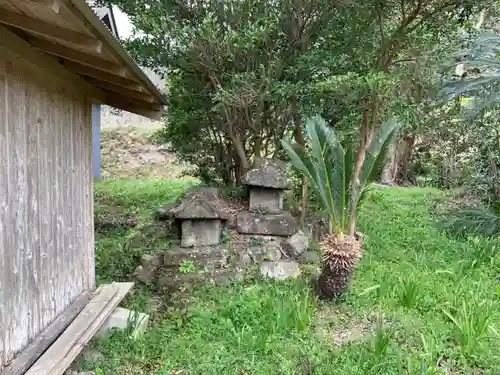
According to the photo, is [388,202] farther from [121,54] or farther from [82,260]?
[121,54]

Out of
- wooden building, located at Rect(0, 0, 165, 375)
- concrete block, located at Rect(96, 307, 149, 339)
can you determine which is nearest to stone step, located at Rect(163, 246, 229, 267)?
concrete block, located at Rect(96, 307, 149, 339)

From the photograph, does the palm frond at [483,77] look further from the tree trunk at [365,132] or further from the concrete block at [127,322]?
the concrete block at [127,322]

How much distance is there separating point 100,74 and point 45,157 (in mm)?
863

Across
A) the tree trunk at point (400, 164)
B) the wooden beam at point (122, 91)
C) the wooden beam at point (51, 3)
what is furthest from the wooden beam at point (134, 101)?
the tree trunk at point (400, 164)

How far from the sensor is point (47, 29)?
8.04 ft

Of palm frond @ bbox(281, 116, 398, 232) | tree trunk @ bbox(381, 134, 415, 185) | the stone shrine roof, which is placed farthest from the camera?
tree trunk @ bbox(381, 134, 415, 185)

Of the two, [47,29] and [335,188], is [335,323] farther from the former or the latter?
[47,29]

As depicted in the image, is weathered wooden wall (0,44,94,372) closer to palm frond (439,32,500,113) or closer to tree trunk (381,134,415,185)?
palm frond (439,32,500,113)

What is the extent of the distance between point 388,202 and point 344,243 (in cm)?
537

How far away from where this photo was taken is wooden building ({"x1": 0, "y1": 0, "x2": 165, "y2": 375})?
250 cm

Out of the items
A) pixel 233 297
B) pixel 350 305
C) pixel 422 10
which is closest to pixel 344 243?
pixel 350 305

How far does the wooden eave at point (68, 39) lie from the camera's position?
2.12 metres

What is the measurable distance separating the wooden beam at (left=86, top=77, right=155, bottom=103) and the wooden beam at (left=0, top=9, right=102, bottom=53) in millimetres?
1512

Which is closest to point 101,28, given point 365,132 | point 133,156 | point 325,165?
point 325,165
